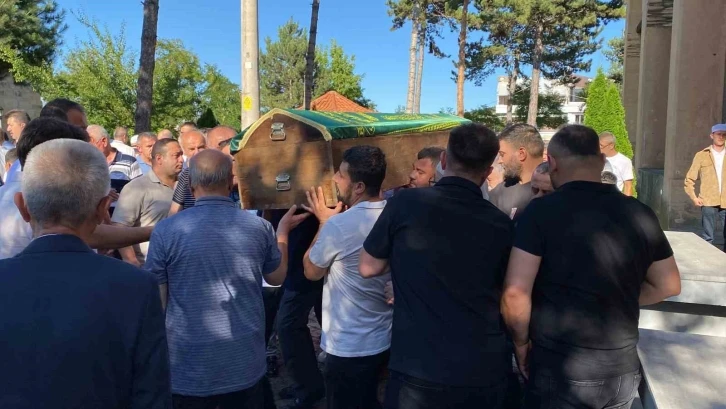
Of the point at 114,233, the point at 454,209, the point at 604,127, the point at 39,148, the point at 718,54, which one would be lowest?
the point at 114,233

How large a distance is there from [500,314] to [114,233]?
185cm

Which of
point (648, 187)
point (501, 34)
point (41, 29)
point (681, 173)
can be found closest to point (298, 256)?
point (681, 173)

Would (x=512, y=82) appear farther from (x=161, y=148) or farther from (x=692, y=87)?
(x=161, y=148)

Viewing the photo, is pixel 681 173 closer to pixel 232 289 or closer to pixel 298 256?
pixel 298 256

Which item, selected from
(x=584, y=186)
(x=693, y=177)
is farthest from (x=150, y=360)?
(x=693, y=177)

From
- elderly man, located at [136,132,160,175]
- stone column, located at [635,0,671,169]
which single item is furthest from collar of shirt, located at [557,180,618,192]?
stone column, located at [635,0,671,169]

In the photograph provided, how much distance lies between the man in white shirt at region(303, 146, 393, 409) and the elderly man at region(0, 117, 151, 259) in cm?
95

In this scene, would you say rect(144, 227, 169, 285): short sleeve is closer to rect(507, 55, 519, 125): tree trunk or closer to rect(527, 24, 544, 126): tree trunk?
rect(527, 24, 544, 126): tree trunk

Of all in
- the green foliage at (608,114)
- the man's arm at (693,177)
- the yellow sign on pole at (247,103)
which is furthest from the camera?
the green foliage at (608,114)

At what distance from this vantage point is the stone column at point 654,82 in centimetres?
1296

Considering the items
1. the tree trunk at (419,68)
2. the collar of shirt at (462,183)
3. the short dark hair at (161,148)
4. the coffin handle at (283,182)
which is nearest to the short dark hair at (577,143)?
the collar of shirt at (462,183)

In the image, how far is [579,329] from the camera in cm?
234

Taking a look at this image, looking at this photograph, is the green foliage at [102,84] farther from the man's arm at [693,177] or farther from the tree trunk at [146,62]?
the man's arm at [693,177]

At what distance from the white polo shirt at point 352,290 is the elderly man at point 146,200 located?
1558 mm
